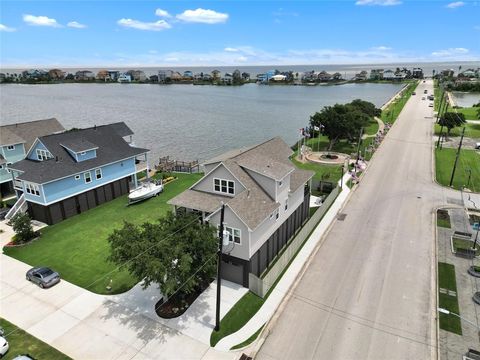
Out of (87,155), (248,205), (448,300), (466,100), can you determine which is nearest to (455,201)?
(448,300)

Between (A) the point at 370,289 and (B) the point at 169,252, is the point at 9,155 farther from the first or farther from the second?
(A) the point at 370,289

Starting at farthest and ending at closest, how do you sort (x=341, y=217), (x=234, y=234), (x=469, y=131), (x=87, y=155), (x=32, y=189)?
(x=469, y=131) < (x=87, y=155) < (x=341, y=217) < (x=32, y=189) < (x=234, y=234)

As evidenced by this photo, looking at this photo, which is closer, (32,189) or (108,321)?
(108,321)

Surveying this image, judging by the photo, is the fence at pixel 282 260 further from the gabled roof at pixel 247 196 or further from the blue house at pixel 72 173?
the blue house at pixel 72 173

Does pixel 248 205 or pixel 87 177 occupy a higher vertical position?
pixel 248 205

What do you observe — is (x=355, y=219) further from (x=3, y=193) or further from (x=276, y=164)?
(x=3, y=193)

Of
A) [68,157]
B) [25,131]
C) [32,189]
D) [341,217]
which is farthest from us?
[25,131]

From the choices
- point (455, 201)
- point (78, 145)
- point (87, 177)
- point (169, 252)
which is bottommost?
point (455, 201)

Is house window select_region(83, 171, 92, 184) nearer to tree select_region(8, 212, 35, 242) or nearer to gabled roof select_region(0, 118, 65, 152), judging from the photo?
tree select_region(8, 212, 35, 242)
